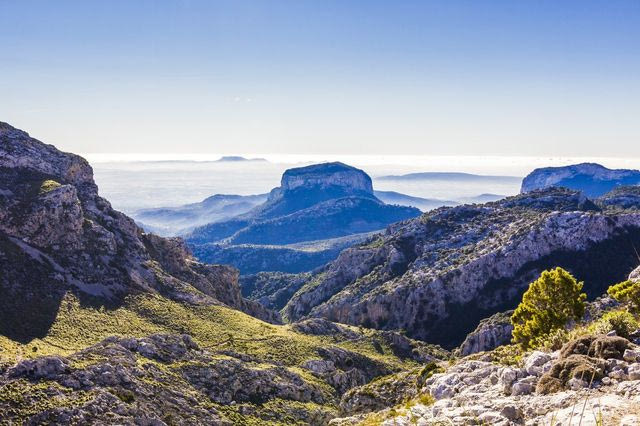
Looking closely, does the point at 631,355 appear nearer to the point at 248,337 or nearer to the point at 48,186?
the point at 248,337

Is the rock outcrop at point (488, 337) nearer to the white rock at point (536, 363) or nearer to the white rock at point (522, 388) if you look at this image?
the white rock at point (536, 363)

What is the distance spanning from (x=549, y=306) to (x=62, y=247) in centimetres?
10031

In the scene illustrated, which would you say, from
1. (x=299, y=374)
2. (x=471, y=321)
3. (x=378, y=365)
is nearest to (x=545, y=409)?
(x=299, y=374)

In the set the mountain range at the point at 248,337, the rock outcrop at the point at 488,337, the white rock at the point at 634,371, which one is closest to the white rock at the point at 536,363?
the mountain range at the point at 248,337

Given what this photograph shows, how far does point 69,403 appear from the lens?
40469 mm

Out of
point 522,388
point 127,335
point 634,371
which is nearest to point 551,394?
point 522,388

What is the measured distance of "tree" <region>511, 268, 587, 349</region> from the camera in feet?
171

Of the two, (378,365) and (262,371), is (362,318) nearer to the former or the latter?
(378,365)

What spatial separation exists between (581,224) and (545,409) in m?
196

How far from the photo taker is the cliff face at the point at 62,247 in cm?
9431

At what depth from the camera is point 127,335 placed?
8894cm

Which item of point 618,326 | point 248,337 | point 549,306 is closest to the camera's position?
point 618,326

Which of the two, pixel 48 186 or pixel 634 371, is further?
pixel 48 186

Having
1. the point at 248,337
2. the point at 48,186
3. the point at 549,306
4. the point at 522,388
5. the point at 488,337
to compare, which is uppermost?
the point at 48,186
